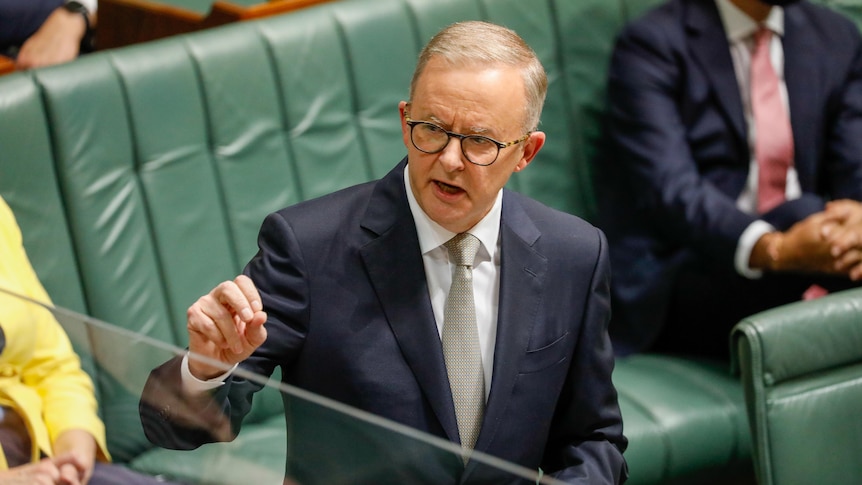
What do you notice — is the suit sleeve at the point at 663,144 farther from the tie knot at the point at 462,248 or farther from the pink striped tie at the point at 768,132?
the tie knot at the point at 462,248

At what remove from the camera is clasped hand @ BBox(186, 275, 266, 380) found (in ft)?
2.98

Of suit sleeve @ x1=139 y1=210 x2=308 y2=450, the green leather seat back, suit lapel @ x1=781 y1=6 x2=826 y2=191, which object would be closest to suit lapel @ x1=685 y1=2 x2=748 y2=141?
suit lapel @ x1=781 y1=6 x2=826 y2=191

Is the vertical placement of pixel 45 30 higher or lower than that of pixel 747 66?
higher

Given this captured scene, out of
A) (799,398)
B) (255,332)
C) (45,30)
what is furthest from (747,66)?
(255,332)

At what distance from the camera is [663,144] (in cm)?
200

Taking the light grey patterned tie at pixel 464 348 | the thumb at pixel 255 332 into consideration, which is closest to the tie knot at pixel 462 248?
the light grey patterned tie at pixel 464 348

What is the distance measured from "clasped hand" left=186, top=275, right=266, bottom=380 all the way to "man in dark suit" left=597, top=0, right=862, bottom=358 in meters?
1.19

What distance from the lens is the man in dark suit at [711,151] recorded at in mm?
1994

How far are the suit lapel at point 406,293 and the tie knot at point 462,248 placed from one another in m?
0.04

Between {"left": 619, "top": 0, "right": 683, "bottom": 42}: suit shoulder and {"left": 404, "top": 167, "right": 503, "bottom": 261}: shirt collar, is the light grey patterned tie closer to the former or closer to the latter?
{"left": 404, "top": 167, "right": 503, "bottom": 261}: shirt collar

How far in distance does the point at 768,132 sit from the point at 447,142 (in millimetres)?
1136

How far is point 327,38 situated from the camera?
189 cm

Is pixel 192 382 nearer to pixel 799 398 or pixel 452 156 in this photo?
pixel 452 156

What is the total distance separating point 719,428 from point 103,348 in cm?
127
